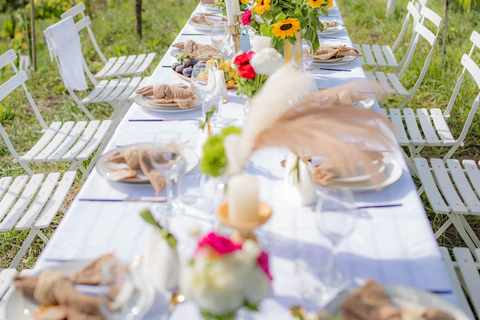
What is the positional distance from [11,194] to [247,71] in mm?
1224

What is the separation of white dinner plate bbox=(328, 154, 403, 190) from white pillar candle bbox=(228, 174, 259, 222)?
417 millimetres

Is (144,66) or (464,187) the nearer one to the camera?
(464,187)

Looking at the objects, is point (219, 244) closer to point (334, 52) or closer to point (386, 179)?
point (386, 179)

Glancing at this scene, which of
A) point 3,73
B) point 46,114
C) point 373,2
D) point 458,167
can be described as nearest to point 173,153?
point 458,167

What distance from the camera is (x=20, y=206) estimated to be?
207 centimetres

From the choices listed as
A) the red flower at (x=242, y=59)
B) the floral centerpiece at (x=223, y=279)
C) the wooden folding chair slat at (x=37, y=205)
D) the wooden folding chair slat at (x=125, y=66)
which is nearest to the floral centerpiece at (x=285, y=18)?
the red flower at (x=242, y=59)

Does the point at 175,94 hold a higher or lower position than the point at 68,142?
higher

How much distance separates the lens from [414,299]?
3.52 feet

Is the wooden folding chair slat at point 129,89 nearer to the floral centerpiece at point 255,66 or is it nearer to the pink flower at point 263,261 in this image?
the floral centerpiece at point 255,66

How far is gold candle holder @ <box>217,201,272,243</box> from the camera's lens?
117 cm

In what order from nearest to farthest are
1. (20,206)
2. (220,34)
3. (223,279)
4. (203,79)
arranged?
(223,279) < (203,79) < (20,206) < (220,34)

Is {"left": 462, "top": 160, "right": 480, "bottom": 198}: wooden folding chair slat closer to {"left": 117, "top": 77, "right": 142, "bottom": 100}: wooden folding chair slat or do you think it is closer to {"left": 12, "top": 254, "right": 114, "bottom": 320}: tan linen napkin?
{"left": 12, "top": 254, "right": 114, "bottom": 320}: tan linen napkin

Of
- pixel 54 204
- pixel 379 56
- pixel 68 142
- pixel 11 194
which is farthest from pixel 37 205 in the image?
pixel 379 56

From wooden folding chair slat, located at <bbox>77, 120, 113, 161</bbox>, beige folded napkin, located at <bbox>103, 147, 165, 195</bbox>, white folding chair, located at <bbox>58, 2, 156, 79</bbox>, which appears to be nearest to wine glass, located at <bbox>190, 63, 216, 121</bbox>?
beige folded napkin, located at <bbox>103, 147, 165, 195</bbox>
